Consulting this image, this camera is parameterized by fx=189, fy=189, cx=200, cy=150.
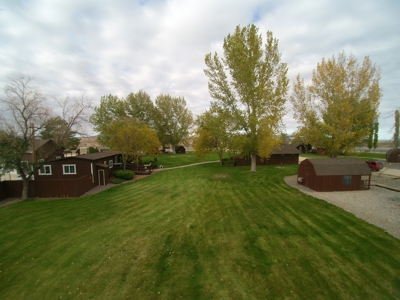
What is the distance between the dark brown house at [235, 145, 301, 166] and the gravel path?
16.3 metres

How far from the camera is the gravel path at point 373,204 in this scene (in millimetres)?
10977

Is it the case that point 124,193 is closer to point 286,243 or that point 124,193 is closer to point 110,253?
point 110,253

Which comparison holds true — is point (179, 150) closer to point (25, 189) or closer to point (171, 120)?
point (171, 120)

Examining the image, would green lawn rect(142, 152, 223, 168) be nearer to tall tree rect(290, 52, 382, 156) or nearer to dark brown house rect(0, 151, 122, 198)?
dark brown house rect(0, 151, 122, 198)

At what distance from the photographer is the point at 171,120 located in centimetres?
5738

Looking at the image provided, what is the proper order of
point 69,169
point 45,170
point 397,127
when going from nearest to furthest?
point 69,169
point 45,170
point 397,127

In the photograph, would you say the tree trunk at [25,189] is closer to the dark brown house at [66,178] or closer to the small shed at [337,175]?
the dark brown house at [66,178]

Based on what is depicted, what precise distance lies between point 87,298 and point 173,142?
5265cm

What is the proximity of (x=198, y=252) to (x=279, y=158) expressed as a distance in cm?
3200

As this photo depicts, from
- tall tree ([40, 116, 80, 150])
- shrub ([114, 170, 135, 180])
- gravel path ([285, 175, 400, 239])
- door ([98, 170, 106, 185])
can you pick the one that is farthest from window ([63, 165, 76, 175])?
gravel path ([285, 175, 400, 239])

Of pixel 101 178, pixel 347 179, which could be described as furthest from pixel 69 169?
pixel 347 179

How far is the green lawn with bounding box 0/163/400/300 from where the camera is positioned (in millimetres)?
6484

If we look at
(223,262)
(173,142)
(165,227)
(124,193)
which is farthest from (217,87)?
(173,142)

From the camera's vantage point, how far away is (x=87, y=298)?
6.16 m
